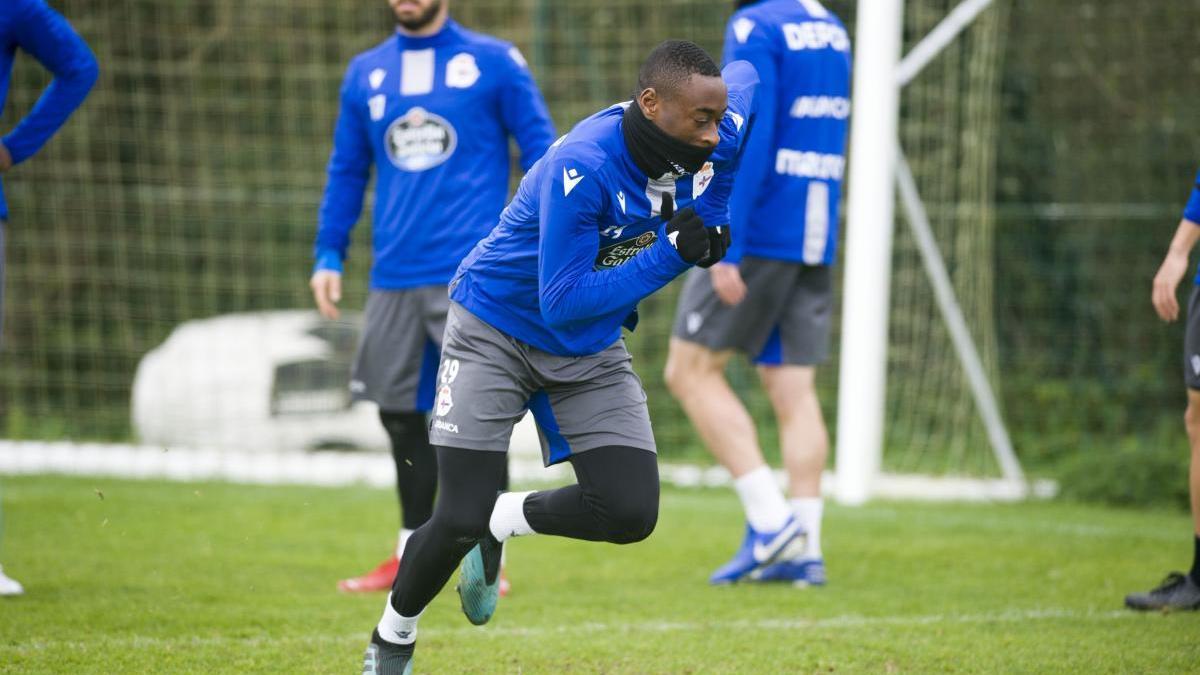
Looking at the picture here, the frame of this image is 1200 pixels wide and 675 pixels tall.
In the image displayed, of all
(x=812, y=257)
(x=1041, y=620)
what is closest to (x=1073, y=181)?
(x=812, y=257)

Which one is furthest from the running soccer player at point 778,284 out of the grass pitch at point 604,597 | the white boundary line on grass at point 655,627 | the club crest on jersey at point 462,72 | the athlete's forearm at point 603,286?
the athlete's forearm at point 603,286

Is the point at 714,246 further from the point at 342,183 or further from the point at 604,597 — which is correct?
the point at 342,183

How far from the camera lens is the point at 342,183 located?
5.43 m

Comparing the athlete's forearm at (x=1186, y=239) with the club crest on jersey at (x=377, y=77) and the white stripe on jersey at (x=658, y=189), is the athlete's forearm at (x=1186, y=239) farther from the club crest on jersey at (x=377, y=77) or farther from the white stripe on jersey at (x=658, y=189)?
the club crest on jersey at (x=377, y=77)

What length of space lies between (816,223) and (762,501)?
3.65 ft

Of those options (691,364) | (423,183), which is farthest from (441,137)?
(691,364)

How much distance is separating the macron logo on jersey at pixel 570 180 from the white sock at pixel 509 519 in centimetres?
97

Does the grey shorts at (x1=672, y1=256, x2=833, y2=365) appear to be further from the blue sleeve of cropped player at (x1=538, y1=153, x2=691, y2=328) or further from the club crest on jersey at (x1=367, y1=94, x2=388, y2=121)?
the blue sleeve of cropped player at (x1=538, y1=153, x2=691, y2=328)

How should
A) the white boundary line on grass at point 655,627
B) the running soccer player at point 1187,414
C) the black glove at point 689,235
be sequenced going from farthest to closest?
1. the running soccer player at point 1187,414
2. the white boundary line on grass at point 655,627
3. the black glove at point 689,235

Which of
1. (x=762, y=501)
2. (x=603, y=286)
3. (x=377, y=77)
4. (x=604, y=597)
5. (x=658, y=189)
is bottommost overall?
(x=604, y=597)

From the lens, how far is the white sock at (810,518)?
5.39 metres

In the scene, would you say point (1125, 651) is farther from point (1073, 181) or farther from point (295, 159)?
point (295, 159)

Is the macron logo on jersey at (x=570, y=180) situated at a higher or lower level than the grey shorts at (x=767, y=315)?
higher

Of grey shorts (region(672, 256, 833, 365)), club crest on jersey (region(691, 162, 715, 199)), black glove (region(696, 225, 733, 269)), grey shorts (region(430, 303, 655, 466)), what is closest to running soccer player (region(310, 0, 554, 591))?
grey shorts (region(672, 256, 833, 365))
